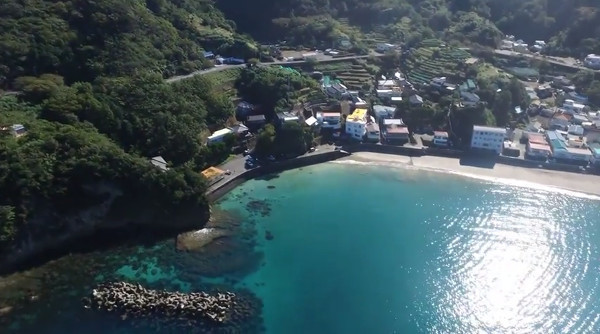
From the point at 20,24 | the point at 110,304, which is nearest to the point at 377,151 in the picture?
the point at 110,304

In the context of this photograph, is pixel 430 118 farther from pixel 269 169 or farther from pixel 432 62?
pixel 269 169

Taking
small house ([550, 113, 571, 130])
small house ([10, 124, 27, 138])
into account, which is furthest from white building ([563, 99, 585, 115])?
small house ([10, 124, 27, 138])

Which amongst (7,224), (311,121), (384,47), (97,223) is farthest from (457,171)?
(7,224)

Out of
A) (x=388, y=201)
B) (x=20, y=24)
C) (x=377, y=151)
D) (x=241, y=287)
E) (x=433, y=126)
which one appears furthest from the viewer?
(x=433, y=126)

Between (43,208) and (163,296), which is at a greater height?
(43,208)

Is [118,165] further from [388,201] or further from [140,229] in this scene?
[388,201]

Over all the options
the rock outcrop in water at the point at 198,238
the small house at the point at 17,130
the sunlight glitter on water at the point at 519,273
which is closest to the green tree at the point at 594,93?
the sunlight glitter on water at the point at 519,273

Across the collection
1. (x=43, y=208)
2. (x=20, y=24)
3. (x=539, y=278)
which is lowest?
(x=539, y=278)
